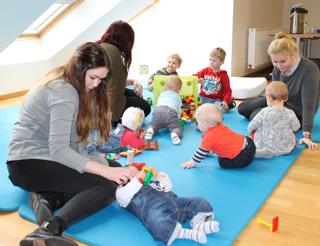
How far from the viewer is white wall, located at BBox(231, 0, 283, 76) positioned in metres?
4.78

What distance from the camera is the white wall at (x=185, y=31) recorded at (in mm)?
4738

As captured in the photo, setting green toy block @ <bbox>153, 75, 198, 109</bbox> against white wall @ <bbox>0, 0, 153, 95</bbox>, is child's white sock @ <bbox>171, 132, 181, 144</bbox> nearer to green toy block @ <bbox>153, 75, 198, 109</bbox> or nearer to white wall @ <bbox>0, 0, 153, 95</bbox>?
green toy block @ <bbox>153, 75, 198, 109</bbox>

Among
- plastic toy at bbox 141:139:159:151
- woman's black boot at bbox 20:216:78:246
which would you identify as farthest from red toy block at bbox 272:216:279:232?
plastic toy at bbox 141:139:159:151

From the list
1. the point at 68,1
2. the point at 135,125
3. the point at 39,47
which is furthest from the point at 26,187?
the point at 39,47

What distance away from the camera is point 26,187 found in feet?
4.96

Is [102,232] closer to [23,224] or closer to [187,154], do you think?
[23,224]

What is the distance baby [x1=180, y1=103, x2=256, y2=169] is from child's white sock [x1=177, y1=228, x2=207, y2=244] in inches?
27.4

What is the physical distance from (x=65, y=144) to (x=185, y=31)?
413 cm

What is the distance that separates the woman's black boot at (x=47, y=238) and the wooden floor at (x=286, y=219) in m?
0.18

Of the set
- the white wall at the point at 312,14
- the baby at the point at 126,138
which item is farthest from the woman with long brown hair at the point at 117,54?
the white wall at the point at 312,14

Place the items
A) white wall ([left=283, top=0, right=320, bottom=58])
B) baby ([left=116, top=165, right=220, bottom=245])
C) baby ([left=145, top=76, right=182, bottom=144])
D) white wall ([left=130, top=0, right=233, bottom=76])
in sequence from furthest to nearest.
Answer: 1. white wall ([left=283, top=0, right=320, bottom=58])
2. white wall ([left=130, top=0, right=233, bottom=76])
3. baby ([left=145, top=76, right=182, bottom=144])
4. baby ([left=116, top=165, right=220, bottom=245])

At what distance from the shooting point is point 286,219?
150cm

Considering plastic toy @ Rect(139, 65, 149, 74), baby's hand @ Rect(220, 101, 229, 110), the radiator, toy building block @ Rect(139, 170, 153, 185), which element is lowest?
toy building block @ Rect(139, 170, 153, 185)

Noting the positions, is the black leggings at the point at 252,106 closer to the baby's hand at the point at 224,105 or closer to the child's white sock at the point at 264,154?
the baby's hand at the point at 224,105
